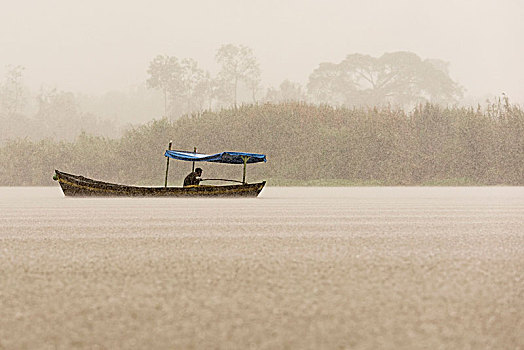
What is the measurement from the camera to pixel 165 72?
78.4 m

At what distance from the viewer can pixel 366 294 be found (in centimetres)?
291

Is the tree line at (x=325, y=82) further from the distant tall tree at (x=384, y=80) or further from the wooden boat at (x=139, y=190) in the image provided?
the wooden boat at (x=139, y=190)

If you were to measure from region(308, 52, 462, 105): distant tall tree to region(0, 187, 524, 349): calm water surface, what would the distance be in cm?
8275

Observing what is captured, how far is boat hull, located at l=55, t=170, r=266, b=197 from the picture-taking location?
17.8m

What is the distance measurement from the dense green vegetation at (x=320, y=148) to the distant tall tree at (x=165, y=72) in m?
42.5

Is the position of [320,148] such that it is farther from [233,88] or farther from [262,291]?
[233,88]

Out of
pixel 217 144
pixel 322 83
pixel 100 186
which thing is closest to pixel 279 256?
pixel 100 186

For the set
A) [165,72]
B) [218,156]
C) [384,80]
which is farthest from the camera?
[384,80]

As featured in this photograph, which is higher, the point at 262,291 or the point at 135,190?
the point at 135,190

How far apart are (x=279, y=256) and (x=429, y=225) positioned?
3608mm

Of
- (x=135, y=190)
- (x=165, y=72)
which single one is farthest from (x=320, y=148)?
(x=165, y=72)

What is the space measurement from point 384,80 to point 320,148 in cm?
6128

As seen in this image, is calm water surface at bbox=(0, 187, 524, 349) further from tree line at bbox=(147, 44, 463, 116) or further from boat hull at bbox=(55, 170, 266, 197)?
tree line at bbox=(147, 44, 463, 116)

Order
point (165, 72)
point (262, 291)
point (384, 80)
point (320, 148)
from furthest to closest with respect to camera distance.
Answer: point (384, 80) < point (165, 72) < point (320, 148) < point (262, 291)
